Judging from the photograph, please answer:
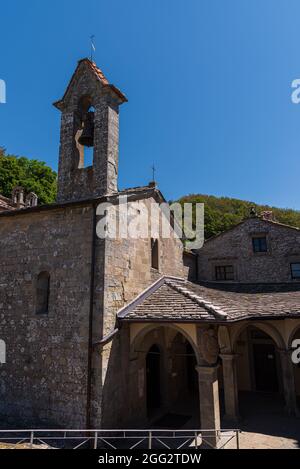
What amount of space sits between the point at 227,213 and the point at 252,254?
1295 inches

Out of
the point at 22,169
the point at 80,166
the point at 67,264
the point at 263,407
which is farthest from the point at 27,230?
the point at 22,169

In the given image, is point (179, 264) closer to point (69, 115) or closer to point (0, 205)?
point (69, 115)

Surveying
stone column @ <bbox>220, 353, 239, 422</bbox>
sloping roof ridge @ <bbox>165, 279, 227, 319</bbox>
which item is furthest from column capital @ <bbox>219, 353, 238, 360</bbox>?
sloping roof ridge @ <bbox>165, 279, 227, 319</bbox>

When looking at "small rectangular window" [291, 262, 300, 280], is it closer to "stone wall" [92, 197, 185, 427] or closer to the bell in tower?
A: "stone wall" [92, 197, 185, 427]

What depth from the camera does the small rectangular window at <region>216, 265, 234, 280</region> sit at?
17.8 m

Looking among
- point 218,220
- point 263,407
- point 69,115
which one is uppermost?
point 218,220

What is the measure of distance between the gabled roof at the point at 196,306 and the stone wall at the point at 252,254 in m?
3.06

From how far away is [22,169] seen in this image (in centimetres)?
3084

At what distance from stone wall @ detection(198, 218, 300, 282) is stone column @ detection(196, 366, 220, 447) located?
10.1 metres

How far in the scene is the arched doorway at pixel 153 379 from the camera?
10.9m

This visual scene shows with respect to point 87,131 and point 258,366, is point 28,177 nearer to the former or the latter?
point 87,131

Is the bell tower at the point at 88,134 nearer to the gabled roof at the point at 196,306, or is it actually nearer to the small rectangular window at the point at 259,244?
the gabled roof at the point at 196,306

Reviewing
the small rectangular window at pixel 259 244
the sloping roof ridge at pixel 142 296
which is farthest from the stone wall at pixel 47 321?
the small rectangular window at pixel 259 244

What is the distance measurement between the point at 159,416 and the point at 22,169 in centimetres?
2705
